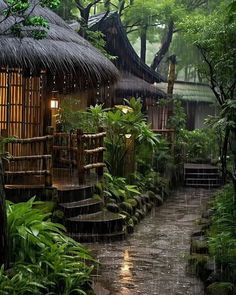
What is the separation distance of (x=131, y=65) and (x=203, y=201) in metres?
8.80

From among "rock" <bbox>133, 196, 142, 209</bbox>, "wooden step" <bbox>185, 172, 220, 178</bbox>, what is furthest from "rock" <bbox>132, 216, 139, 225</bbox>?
"wooden step" <bbox>185, 172, 220, 178</bbox>

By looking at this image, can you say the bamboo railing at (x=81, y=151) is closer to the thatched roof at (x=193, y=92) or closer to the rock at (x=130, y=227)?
the rock at (x=130, y=227)

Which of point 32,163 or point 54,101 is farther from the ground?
point 54,101

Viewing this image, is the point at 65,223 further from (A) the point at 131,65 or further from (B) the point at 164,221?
(A) the point at 131,65

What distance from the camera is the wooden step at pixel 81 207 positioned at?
9.70 meters

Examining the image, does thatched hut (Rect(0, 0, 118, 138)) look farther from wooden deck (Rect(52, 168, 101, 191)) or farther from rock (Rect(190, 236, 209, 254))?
rock (Rect(190, 236, 209, 254))

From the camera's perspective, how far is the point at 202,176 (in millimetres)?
19203

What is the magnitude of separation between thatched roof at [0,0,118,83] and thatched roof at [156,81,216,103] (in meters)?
15.3

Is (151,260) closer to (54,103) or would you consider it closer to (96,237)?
(96,237)

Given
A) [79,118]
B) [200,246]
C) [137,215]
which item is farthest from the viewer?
[79,118]

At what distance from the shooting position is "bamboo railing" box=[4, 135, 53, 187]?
31.1 feet

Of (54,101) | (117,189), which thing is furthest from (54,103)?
(117,189)

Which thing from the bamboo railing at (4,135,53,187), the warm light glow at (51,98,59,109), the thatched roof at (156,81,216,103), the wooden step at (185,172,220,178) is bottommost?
the wooden step at (185,172,220,178)

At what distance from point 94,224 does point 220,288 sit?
3811mm
